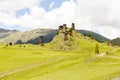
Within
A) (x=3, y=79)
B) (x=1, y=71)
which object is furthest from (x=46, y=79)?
(x=1, y=71)

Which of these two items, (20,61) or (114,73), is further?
(20,61)

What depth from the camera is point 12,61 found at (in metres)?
104

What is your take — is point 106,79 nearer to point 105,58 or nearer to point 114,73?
point 114,73

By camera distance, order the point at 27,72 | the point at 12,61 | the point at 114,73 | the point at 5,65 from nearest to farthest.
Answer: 1. the point at 114,73
2. the point at 27,72
3. the point at 5,65
4. the point at 12,61

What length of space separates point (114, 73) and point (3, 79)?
34992 mm

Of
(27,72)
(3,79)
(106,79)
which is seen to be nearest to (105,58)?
(27,72)

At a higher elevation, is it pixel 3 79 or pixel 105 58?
pixel 105 58

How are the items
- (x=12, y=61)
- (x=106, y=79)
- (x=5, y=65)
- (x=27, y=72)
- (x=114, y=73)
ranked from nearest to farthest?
(x=106, y=79) < (x=114, y=73) < (x=27, y=72) < (x=5, y=65) < (x=12, y=61)

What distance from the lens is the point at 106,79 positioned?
40906 mm

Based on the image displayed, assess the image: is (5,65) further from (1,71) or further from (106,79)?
(106,79)

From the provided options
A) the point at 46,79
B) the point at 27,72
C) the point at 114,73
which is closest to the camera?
the point at 114,73

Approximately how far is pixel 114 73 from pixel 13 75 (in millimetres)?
35741

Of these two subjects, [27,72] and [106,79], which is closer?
[106,79]

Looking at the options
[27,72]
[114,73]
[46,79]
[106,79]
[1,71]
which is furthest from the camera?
[1,71]
